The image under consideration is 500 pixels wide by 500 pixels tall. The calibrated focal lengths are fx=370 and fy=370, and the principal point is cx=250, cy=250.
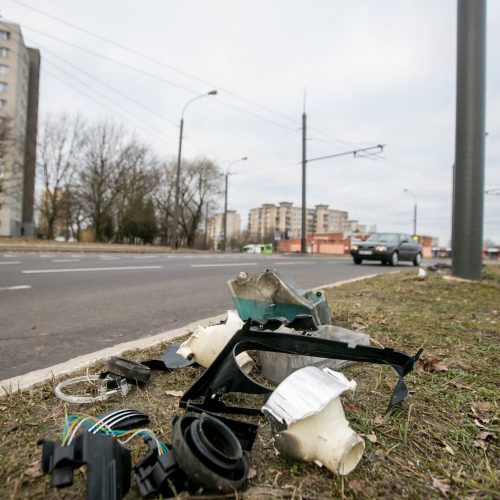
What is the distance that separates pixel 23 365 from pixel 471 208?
6702mm

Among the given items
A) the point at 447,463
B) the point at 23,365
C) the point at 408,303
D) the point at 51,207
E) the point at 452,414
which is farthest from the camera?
the point at 51,207

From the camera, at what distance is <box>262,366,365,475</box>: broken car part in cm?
125

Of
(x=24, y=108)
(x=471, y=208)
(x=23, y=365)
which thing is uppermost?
(x=24, y=108)

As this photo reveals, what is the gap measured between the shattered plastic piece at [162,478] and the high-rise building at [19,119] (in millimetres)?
40344

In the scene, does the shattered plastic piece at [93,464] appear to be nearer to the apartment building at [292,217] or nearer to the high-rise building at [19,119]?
the high-rise building at [19,119]

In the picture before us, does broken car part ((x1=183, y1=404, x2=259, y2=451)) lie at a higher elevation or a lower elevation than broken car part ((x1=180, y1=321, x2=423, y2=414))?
lower

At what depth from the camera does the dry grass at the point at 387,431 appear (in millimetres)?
1229

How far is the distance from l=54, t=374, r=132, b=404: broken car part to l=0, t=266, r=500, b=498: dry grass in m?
0.04

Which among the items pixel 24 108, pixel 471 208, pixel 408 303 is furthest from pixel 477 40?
pixel 24 108

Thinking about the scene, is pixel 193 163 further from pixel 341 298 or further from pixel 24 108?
pixel 341 298

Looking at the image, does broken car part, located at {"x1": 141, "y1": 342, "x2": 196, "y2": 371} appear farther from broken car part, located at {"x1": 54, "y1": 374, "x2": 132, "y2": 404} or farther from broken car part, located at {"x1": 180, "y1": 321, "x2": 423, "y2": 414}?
broken car part, located at {"x1": 180, "y1": 321, "x2": 423, "y2": 414}

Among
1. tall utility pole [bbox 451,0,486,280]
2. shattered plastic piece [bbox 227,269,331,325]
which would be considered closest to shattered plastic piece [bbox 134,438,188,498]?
shattered plastic piece [bbox 227,269,331,325]

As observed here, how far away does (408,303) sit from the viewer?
15.7 feet

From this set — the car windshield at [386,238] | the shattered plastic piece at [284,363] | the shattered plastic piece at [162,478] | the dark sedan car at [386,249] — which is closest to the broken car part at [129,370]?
the shattered plastic piece at [284,363]
